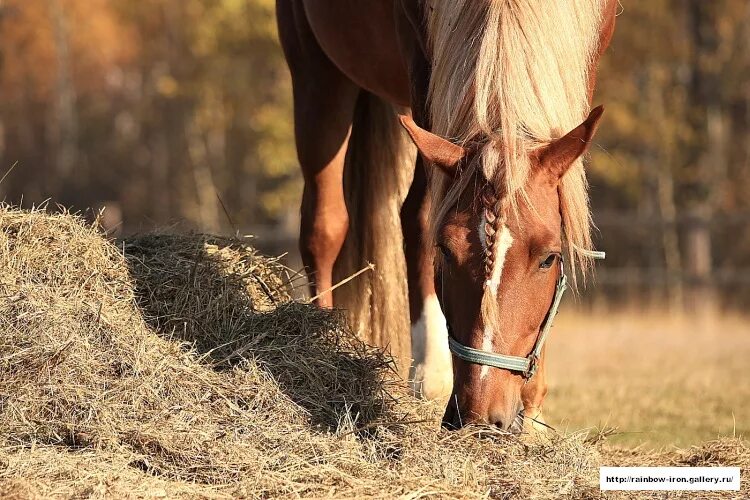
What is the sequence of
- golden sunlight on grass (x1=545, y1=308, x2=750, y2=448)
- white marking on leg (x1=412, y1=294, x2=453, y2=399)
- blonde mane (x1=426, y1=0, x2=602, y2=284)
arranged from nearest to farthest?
blonde mane (x1=426, y1=0, x2=602, y2=284) → white marking on leg (x1=412, y1=294, x2=453, y2=399) → golden sunlight on grass (x1=545, y1=308, x2=750, y2=448)

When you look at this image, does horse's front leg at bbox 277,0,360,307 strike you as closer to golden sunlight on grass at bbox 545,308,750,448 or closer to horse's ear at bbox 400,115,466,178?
golden sunlight on grass at bbox 545,308,750,448

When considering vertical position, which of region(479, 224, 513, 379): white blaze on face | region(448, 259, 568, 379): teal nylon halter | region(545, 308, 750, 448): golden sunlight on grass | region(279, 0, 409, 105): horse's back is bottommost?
region(545, 308, 750, 448): golden sunlight on grass

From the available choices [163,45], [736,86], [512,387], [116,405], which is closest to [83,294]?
[116,405]

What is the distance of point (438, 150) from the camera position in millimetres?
3287

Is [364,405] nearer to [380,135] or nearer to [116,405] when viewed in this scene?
[116,405]

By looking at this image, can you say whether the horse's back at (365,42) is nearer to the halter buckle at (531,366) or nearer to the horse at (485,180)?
the horse at (485,180)

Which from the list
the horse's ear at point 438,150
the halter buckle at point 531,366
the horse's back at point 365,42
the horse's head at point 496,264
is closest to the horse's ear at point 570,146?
the horse's head at point 496,264

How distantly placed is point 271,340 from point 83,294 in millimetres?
717

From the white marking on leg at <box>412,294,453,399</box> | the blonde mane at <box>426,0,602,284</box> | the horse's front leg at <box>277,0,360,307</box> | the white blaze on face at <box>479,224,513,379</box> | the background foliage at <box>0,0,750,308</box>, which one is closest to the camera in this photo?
the white blaze on face at <box>479,224,513,379</box>

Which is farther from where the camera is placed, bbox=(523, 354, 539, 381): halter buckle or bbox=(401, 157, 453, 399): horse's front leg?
bbox=(401, 157, 453, 399): horse's front leg

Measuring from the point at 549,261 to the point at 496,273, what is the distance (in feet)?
0.70

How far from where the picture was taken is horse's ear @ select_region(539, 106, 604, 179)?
321 cm

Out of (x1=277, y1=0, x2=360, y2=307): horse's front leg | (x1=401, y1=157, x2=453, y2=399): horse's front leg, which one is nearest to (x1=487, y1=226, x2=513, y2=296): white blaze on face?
Answer: (x1=401, y1=157, x2=453, y2=399): horse's front leg

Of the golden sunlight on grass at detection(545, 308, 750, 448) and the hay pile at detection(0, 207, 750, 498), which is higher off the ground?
the hay pile at detection(0, 207, 750, 498)
